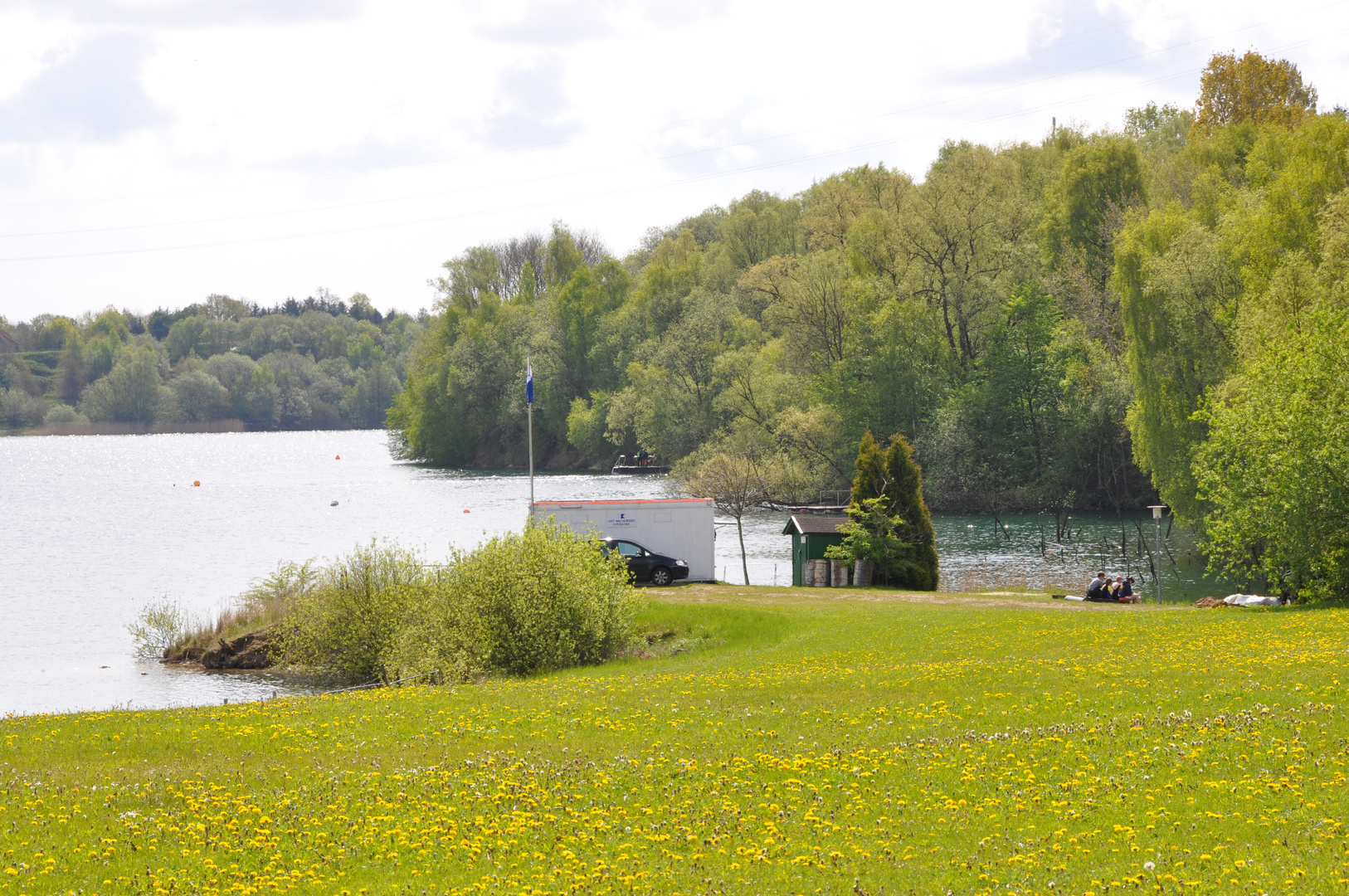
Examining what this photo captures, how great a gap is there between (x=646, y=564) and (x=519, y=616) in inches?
426

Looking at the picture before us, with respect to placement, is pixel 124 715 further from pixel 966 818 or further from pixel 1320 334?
pixel 1320 334

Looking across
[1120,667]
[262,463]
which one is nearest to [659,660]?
[1120,667]

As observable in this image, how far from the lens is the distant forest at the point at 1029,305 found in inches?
1891

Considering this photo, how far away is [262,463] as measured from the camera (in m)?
149

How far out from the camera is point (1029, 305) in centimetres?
7375

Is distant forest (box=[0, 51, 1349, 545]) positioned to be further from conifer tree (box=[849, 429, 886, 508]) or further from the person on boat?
conifer tree (box=[849, 429, 886, 508])

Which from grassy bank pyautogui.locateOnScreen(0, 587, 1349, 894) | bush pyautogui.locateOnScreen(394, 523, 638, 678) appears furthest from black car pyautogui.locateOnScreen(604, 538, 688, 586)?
grassy bank pyautogui.locateOnScreen(0, 587, 1349, 894)

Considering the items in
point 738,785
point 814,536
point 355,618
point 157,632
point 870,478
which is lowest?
point 157,632

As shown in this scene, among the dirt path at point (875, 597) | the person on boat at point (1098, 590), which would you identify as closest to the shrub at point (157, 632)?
the dirt path at point (875, 597)

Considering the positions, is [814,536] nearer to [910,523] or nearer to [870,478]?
[870,478]

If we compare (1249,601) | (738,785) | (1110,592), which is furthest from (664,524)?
(738,785)

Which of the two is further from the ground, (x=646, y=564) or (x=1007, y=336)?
(x=1007, y=336)

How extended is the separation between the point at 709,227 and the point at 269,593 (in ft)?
337

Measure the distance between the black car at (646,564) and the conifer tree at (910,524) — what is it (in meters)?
8.02
